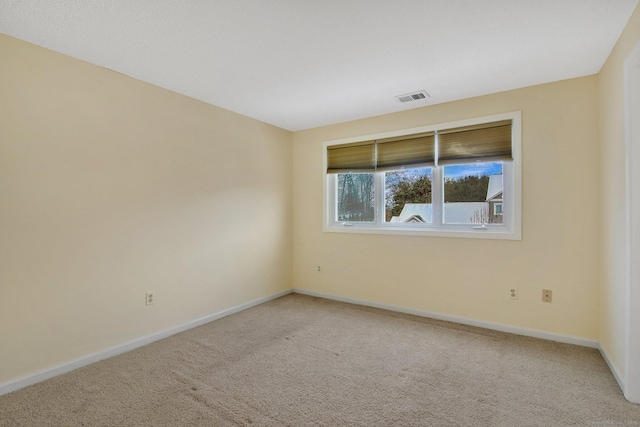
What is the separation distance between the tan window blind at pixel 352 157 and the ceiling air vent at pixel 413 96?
76 centimetres

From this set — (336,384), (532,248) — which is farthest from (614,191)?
(336,384)

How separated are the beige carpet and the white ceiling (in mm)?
2409

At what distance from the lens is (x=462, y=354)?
102 inches

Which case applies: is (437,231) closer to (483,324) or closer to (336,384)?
(483,324)

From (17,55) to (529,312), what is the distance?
4668 millimetres

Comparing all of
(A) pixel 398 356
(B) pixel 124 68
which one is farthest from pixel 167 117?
(A) pixel 398 356

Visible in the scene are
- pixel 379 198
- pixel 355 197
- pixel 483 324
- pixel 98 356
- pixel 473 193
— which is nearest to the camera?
pixel 98 356

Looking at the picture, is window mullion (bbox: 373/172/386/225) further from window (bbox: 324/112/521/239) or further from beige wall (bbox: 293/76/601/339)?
beige wall (bbox: 293/76/601/339)

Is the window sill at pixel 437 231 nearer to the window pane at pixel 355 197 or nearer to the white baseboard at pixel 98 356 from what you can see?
the window pane at pixel 355 197

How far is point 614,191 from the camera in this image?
2217 millimetres

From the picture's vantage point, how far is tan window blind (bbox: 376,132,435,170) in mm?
3508

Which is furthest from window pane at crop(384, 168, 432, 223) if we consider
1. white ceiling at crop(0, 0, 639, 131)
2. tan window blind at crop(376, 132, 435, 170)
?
white ceiling at crop(0, 0, 639, 131)

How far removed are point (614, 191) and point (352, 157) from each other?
261 cm

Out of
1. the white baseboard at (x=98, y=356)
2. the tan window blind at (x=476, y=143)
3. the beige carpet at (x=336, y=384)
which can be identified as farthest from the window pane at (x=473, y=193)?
the white baseboard at (x=98, y=356)
